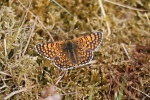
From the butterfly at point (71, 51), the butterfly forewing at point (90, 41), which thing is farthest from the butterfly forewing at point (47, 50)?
the butterfly forewing at point (90, 41)

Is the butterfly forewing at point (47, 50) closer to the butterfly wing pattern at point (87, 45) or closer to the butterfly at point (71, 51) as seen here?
the butterfly at point (71, 51)

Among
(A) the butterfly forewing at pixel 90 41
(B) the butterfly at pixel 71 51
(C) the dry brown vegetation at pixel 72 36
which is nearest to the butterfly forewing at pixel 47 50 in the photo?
Result: (B) the butterfly at pixel 71 51

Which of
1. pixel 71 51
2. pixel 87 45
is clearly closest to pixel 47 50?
pixel 71 51

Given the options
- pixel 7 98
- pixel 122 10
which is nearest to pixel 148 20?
pixel 122 10

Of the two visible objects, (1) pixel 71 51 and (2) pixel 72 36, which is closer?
(1) pixel 71 51

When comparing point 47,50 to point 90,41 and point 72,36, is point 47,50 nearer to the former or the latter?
point 90,41

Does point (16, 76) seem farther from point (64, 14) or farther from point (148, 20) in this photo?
point (148, 20)
